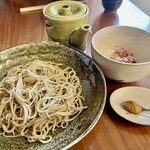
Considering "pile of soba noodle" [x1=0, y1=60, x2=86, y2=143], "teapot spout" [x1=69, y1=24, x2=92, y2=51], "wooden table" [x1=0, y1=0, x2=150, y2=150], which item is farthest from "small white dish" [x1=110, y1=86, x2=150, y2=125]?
"teapot spout" [x1=69, y1=24, x2=92, y2=51]

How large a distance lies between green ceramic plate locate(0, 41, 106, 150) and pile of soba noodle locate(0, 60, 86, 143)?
25 millimetres

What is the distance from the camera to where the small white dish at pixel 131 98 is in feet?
1.95

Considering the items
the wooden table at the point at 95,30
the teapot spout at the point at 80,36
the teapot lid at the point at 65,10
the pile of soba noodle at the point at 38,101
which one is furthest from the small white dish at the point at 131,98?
the teapot lid at the point at 65,10

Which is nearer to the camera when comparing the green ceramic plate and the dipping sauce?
the green ceramic plate

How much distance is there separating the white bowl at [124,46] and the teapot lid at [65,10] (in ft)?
0.48

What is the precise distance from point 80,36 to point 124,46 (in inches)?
10.7

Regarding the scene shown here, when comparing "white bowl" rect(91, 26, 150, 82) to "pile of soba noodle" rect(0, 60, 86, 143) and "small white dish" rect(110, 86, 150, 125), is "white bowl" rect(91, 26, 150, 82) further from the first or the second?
"pile of soba noodle" rect(0, 60, 86, 143)

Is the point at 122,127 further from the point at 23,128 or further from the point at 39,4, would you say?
the point at 39,4

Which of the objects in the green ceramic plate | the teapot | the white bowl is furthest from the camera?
the teapot

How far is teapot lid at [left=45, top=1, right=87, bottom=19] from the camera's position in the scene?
0.78 metres

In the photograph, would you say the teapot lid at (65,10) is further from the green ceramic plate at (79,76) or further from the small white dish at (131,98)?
the small white dish at (131,98)

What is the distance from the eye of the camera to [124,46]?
2.93 feet

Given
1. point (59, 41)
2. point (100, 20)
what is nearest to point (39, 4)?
point (100, 20)

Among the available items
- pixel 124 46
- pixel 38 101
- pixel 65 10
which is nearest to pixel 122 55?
pixel 124 46
